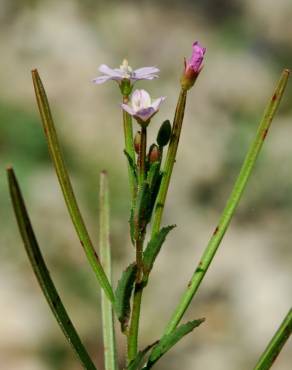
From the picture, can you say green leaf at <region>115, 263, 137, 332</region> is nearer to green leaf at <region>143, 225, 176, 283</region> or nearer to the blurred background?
green leaf at <region>143, 225, 176, 283</region>

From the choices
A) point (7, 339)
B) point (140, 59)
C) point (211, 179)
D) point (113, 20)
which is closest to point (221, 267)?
point (211, 179)

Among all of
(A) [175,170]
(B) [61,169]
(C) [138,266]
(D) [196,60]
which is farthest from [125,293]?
(A) [175,170]

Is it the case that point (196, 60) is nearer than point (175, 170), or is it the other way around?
point (196, 60)

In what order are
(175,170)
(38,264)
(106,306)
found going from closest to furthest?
(38,264) < (106,306) < (175,170)

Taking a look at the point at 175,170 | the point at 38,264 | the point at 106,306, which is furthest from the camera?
the point at 175,170

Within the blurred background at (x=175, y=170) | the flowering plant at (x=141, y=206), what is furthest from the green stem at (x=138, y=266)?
the blurred background at (x=175, y=170)

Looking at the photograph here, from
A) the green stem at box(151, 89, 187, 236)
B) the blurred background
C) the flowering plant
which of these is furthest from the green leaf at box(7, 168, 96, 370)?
the blurred background

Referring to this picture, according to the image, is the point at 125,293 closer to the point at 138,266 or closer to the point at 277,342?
the point at 138,266
